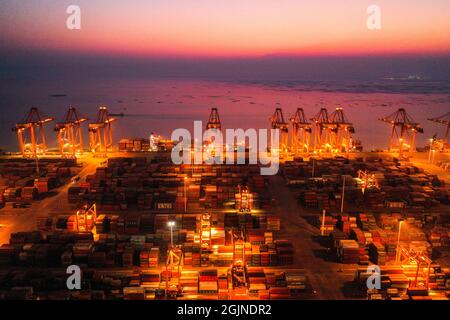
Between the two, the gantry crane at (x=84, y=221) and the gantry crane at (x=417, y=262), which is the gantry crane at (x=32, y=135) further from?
the gantry crane at (x=417, y=262)

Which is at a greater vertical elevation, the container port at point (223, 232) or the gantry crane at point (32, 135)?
the gantry crane at point (32, 135)

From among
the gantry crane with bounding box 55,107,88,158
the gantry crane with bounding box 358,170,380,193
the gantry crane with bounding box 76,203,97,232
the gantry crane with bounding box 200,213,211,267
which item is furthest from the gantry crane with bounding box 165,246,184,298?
the gantry crane with bounding box 55,107,88,158

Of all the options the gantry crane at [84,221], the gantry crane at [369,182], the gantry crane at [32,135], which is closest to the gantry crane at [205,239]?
the gantry crane at [84,221]

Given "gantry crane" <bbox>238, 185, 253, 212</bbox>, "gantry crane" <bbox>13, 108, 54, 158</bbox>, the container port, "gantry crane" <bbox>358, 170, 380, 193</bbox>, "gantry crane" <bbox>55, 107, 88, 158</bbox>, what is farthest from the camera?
"gantry crane" <bbox>55, 107, 88, 158</bbox>

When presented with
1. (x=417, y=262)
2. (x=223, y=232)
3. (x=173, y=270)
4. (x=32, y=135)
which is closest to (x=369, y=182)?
(x=417, y=262)

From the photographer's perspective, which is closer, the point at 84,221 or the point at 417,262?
the point at 417,262

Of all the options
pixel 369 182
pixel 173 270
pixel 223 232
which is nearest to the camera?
pixel 173 270

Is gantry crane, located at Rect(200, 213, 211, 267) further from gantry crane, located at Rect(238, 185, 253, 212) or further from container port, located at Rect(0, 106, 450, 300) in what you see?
gantry crane, located at Rect(238, 185, 253, 212)

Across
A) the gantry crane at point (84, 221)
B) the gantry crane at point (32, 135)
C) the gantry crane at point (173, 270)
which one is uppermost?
the gantry crane at point (32, 135)

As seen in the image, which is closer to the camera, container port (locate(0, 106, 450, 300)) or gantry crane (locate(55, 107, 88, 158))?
container port (locate(0, 106, 450, 300))

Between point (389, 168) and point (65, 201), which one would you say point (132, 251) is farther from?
point (389, 168)

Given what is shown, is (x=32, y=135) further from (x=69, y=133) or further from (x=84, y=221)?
(x=84, y=221)
